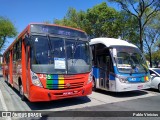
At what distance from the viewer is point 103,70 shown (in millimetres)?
12273

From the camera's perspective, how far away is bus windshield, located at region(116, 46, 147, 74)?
37.0 feet

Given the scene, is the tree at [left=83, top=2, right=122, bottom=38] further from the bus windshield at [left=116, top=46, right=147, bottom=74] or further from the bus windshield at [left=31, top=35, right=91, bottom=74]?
the bus windshield at [left=31, top=35, right=91, bottom=74]

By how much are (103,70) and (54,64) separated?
425 centimetres

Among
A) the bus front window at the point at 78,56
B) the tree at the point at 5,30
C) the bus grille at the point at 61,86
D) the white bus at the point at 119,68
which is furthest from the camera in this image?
the tree at the point at 5,30

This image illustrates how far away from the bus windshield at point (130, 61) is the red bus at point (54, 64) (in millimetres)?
2281

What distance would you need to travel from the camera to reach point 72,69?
8.97m

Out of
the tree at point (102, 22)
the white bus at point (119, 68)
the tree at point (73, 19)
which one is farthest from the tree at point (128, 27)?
the white bus at point (119, 68)

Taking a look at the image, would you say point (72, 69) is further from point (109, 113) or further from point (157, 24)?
point (157, 24)

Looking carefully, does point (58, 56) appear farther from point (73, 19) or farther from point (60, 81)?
point (73, 19)

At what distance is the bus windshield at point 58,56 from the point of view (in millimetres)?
8516

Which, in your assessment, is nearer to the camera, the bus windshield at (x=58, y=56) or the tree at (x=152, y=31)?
the bus windshield at (x=58, y=56)

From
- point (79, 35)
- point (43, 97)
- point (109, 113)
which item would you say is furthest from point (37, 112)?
point (79, 35)

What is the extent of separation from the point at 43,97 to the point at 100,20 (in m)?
23.0

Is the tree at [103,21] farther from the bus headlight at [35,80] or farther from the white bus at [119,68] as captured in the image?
the bus headlight at [35,80]
